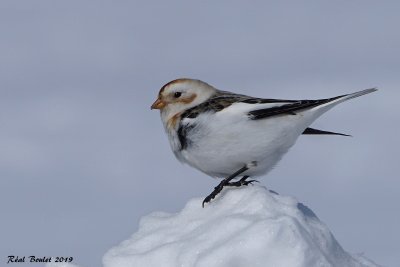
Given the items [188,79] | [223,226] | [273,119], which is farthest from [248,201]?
[188,79]

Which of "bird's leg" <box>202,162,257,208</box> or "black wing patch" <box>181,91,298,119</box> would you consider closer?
"bird's leg" <box>202,162,257,208</box>

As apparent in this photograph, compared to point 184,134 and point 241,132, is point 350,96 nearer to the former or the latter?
point 241,132

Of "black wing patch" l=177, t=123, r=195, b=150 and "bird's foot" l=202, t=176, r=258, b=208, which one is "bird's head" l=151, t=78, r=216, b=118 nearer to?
"black wing patch" l=177, t=123, r=195, b=150

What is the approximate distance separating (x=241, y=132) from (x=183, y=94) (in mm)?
1465

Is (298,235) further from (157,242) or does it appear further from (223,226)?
(157,242)

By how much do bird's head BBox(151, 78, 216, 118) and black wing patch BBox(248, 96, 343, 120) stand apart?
117 cm

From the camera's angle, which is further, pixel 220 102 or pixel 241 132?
pixel 220 102

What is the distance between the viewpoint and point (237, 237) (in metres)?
8.05

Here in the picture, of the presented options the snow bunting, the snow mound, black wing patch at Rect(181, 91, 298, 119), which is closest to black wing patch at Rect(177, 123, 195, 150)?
the snow bunting

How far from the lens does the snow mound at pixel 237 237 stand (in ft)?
26.0

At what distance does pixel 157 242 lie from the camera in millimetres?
8992

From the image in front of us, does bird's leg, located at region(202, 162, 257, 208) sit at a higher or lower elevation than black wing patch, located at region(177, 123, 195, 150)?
lower

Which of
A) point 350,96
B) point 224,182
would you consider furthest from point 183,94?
point 350,96

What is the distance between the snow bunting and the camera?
1035cm
